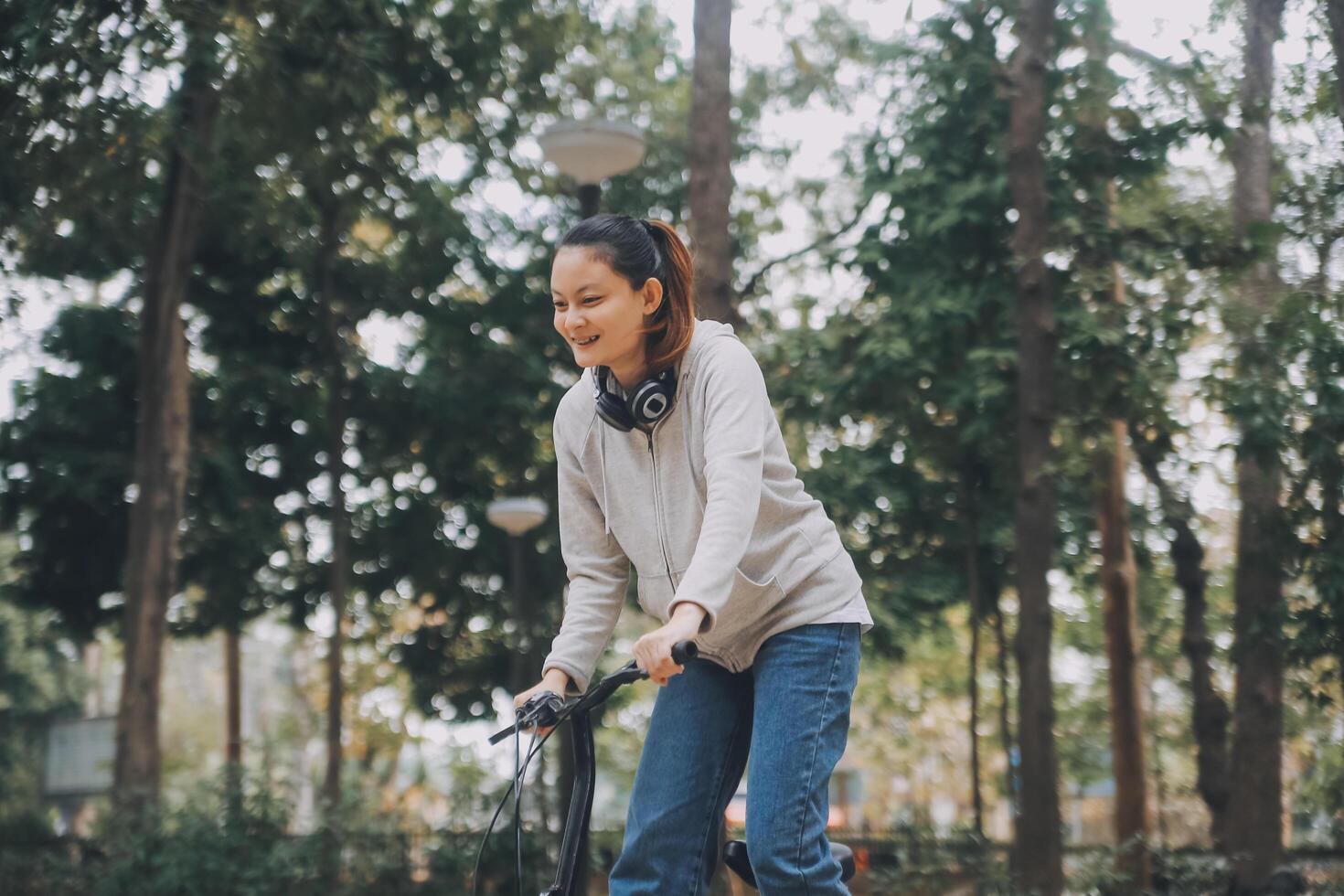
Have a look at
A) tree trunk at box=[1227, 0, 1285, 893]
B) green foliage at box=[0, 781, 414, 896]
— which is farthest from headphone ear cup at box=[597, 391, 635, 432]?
green foliage at box=[0, 781, 414, 896]

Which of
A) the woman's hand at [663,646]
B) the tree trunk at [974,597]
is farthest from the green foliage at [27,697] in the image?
the woman's hand at [663,646]

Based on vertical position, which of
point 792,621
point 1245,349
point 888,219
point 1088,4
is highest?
point 1088,4

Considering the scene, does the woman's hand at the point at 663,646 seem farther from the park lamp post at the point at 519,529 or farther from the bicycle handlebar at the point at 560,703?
the park lamp post at the point at 519,529

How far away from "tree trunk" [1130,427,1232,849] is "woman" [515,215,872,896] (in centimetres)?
1180

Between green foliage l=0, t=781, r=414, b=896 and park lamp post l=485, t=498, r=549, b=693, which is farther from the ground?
park lamp post l=485, t=498, r=549, b=693

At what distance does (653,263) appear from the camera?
2756 millimetres

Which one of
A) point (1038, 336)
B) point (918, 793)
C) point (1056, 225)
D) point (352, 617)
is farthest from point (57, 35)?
point (918, 793)

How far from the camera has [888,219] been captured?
14.8 m

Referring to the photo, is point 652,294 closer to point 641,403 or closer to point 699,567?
point 641,403

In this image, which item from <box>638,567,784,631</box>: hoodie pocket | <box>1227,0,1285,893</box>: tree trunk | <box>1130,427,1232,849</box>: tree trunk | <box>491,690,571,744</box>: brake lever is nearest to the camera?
<box>491,690,571,744</box>: brake lever

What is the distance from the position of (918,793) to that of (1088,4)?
3007 centimetres

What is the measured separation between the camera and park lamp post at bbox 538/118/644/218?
8891 mm

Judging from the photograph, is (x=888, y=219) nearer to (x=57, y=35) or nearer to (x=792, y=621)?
(x=57, y=35)

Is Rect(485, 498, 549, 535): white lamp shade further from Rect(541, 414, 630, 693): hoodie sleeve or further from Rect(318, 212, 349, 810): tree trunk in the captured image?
Rect(541, 414, 630, 693): hoodie sleeve
